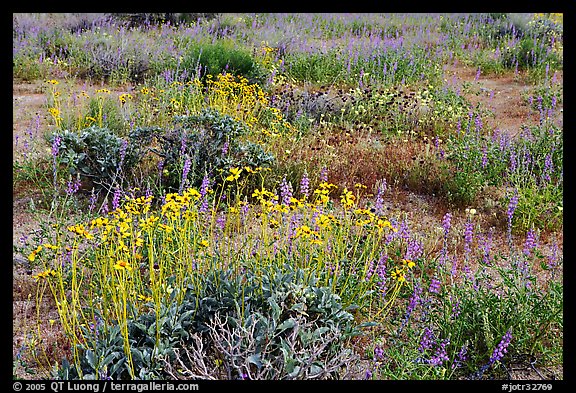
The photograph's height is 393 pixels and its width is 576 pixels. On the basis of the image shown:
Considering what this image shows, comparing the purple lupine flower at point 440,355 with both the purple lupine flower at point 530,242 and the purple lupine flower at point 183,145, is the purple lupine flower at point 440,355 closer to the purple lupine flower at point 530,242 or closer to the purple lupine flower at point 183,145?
the purple lupine flower at point 530,242

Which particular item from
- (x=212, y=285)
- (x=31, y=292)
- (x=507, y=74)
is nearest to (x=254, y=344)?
(x=212, y=285)

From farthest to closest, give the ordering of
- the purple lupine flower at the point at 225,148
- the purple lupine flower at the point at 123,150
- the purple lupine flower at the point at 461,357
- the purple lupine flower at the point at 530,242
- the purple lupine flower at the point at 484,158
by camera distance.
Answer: the purple lupine flower at the point at 484,158, the purple lupine flower at the point at 225,148, the purple lupine flower at the point at 123,150, the purple lupine flower at the point at 530,242, the purple lupine flower at the point at 461,357

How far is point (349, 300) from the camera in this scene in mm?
3186

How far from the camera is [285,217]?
14.4 feet

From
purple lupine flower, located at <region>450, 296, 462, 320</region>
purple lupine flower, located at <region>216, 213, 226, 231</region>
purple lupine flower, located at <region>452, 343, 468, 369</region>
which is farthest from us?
purple lupine flower, located at <region>216, 213, 226, 231</region>

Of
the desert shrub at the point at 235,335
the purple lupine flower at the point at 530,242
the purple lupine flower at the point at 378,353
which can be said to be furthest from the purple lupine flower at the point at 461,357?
the purple lupine flower at the point at 530,242

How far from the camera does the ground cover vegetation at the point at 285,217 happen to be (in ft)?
9.09

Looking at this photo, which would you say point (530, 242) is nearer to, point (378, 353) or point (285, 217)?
point (378, 353)

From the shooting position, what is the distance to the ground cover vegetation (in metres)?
2.77

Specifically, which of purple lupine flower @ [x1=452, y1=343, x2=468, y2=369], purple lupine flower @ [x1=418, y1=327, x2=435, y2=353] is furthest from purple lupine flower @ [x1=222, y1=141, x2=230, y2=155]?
purple lupine flower @ [x1=452, y1=343, x2=468, y2=369]

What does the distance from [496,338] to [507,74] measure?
7.22m

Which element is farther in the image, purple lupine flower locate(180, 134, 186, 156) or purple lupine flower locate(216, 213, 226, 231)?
purple lupine flower locate(180, 134, 186, 156)

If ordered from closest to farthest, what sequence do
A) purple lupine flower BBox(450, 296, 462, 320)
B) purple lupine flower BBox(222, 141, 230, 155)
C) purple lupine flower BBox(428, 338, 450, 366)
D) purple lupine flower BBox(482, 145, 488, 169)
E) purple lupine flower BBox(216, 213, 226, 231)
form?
purple lupine flower BBox(428, 338, 450, 366)
purple lupine flower BBox(450, 296, 462, 320)
purple lupine flower BBox(216, 213, 226, 231)
purple lupine flower BBox(222, 141, 230, 155)
purple lupine flower BBox(482, 145, 488, 169)

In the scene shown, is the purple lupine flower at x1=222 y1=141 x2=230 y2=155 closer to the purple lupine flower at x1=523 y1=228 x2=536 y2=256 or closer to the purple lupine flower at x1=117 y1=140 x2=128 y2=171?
the purple lupine flower at x1=117 y1=140 x2=128 y2=171
